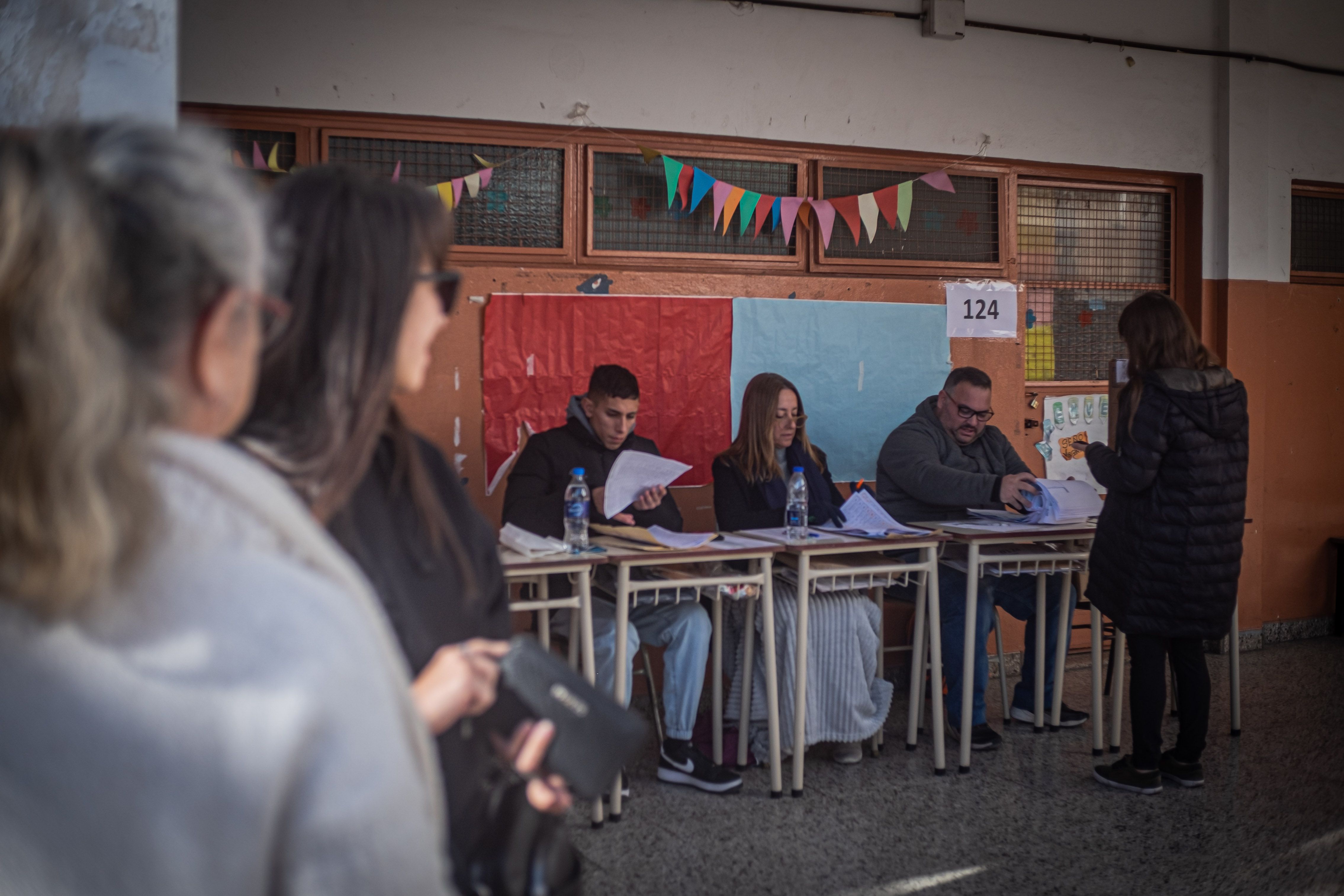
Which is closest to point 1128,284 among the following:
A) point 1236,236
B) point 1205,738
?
point 1236,236

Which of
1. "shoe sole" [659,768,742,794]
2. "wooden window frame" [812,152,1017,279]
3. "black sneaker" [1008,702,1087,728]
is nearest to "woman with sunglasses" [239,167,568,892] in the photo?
"shoe sole" [659,768,742,794]

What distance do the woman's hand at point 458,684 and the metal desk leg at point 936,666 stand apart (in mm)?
2657

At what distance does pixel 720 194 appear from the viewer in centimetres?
442

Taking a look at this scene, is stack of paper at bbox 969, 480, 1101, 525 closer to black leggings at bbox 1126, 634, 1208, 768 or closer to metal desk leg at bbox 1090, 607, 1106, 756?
metal desk leg at bbox 1090, 607, 1106, 756

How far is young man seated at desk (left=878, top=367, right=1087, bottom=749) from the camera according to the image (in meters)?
3.93

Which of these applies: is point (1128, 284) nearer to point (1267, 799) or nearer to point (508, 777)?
point (1267, 799)

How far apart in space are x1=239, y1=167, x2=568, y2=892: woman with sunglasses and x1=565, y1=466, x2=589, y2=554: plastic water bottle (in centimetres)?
206

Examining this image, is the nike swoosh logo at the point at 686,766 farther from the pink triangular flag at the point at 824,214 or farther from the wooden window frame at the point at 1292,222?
the wooden window frame at the point at 1292,222

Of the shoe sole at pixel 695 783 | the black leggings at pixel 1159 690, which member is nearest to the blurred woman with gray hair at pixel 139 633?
the shoe sole at pixel 695 783

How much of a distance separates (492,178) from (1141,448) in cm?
268

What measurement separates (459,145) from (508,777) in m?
3.47

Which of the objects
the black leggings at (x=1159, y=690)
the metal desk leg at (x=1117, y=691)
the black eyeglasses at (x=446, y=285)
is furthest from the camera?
the metal desk leg at (x=1117, y=691)

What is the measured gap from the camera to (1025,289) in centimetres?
502

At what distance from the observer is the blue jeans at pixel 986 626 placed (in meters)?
3.84
